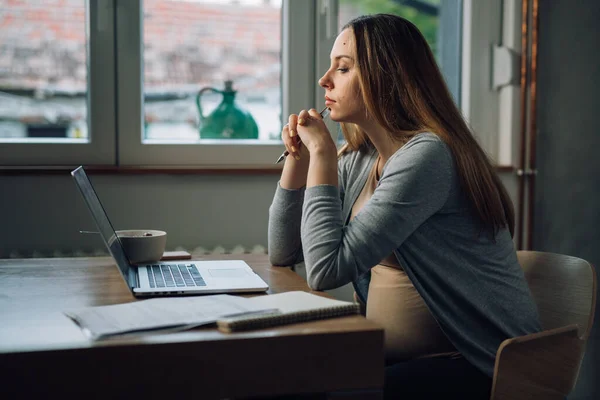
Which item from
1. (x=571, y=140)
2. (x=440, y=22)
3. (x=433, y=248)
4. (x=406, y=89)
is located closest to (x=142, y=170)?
(x=406, y=89)

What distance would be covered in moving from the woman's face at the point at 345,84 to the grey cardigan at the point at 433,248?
0.62ft

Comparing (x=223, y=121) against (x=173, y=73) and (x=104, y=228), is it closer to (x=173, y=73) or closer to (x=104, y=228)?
(x=173, y=73)

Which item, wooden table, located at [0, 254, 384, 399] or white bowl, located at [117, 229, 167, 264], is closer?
wooden table, located at [0, 254, 384, 399]

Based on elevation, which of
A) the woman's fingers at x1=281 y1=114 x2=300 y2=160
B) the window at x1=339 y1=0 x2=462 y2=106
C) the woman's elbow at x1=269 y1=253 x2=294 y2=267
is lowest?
the woman's elbow at x1=269 y1=253 x2=294 y2=267

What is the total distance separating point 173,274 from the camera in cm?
134

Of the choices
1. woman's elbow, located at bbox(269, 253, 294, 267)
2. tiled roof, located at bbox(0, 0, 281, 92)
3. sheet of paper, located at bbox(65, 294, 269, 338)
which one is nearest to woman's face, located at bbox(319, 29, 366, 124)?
woman's elbow, located at bbox(269, 253, 294, 267)

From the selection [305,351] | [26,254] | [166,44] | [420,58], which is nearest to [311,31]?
[166,44]

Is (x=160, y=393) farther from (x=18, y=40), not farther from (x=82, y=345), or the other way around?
(x=18, y=40)

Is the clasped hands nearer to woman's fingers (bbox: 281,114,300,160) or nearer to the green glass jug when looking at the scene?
woman's fingers (bbox: 281,114,300,160)

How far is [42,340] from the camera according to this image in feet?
2.86

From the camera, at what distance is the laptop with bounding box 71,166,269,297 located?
118cm

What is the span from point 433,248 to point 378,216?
14 centimetres

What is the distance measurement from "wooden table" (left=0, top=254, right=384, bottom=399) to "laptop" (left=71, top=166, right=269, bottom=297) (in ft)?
0.70

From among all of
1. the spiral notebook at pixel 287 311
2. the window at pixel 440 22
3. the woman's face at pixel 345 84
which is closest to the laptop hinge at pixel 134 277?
the spiral notebook at pixel 287 311
